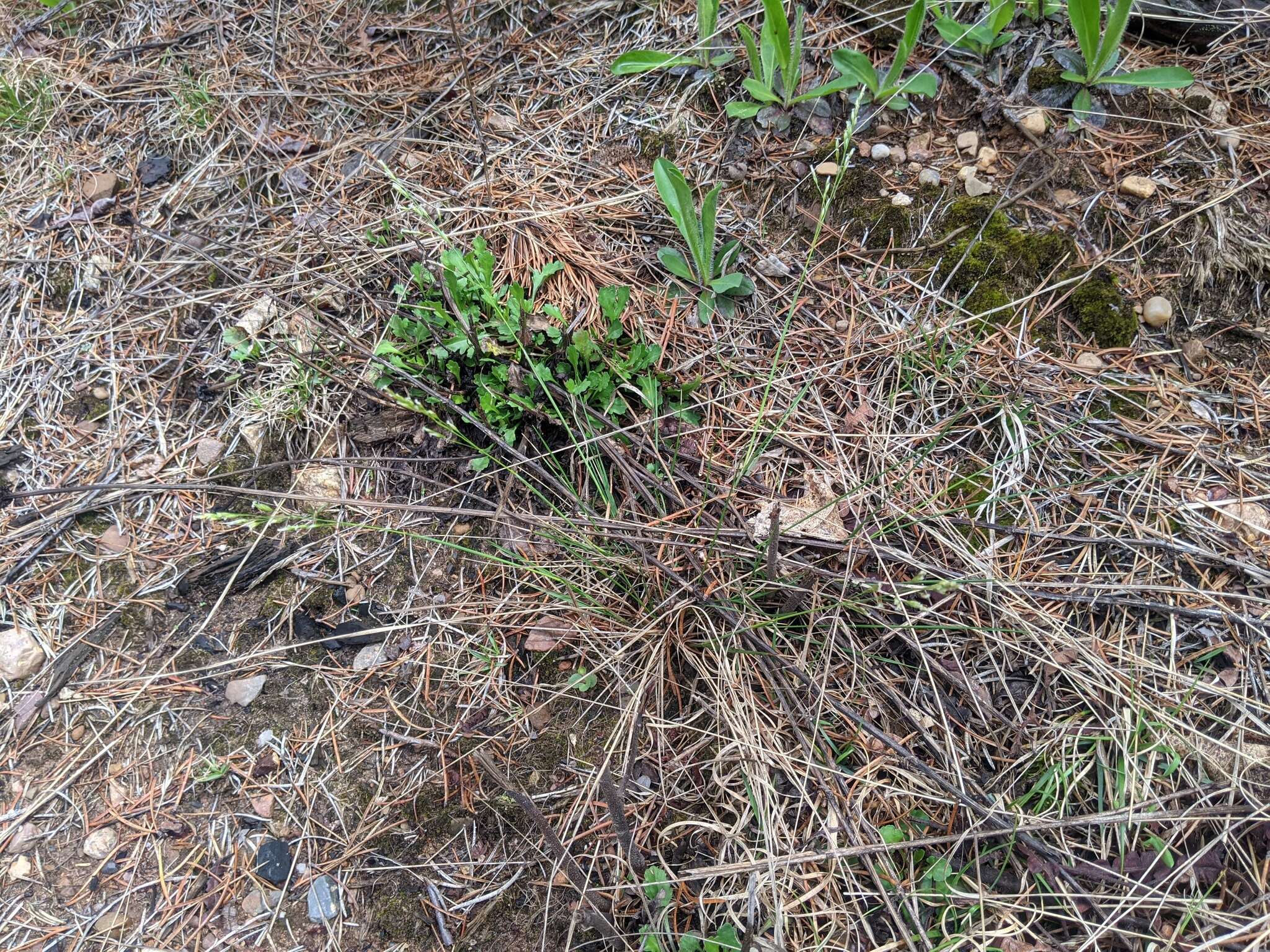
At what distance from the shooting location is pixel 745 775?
1.42 m

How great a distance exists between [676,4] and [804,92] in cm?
53

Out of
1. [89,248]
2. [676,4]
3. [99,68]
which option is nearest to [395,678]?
[89,248]

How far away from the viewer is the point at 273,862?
5.08 ft

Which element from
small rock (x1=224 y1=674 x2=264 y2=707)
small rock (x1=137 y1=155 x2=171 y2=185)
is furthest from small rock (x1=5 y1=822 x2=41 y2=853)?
small rock (x1=137 y1=155 x2=171 y2=185)

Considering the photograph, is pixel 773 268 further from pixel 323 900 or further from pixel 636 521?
pixel 323 900

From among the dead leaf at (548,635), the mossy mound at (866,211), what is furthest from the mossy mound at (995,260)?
the dead leaf at (548,635)

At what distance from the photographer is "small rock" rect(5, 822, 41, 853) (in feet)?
5.30

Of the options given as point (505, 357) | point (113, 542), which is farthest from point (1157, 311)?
point (113, 542)

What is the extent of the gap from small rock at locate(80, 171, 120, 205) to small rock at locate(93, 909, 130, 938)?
6.70ft

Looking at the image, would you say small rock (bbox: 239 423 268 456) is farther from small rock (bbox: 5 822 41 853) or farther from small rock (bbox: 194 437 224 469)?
small rock (bbox: 5 822 41 853)

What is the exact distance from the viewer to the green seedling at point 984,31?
6.10 ft

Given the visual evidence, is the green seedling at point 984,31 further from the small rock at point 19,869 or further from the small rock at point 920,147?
the small rock at point 19,869

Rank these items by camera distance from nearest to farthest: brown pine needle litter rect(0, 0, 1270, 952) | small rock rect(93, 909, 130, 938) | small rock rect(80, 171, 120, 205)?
brown pine needle litter rect(0, 0, 1270, 952), small rock rect(93, 909, 130, 938), small rock rect(80, 171, 120, 205)

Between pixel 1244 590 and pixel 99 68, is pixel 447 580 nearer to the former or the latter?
pixel 1244 590
